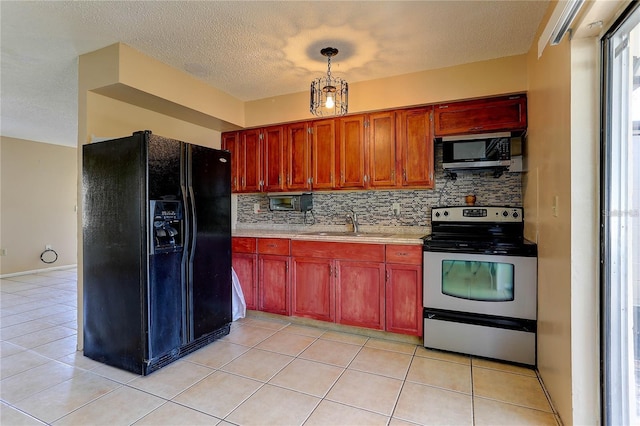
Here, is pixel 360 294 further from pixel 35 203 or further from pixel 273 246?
pixel 35 203

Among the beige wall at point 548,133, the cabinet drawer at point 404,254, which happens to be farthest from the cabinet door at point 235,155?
the cabinet drawer at point 404,254

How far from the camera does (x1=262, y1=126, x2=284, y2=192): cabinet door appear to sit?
382 cm

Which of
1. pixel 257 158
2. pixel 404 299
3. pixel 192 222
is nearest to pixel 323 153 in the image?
pixel 257 158

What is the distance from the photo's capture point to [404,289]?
2.84 m

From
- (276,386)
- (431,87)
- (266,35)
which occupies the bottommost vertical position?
(276,386)

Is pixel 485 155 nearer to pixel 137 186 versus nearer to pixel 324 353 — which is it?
pixel 324 353

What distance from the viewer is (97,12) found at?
7.13ft

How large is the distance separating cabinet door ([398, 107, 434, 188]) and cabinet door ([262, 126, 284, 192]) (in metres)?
1.37

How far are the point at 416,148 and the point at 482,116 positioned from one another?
0.62 m

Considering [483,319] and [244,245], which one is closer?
[483,319]

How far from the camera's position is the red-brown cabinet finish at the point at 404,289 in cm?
279

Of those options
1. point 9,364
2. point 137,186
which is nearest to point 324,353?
point 137,186

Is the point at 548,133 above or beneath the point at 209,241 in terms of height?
above

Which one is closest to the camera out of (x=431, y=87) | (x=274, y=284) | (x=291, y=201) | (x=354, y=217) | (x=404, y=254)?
(x=404, y=254)
